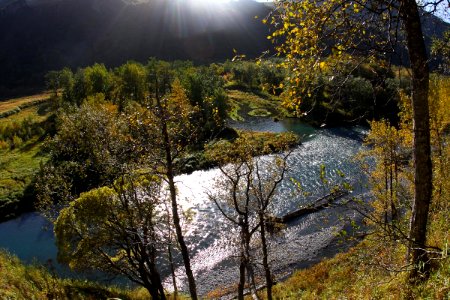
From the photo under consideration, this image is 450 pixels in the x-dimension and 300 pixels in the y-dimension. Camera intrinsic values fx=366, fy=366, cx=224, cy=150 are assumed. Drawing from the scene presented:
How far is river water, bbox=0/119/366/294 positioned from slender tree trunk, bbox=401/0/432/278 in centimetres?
1786

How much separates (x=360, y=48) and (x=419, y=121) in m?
1.85

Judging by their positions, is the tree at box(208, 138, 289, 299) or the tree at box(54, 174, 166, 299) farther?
the tree at box(54, 174, 166, 299)

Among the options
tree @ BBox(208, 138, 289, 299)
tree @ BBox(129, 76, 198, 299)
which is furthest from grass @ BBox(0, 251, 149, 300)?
tree @ BBox(208, 138, 289, 299)

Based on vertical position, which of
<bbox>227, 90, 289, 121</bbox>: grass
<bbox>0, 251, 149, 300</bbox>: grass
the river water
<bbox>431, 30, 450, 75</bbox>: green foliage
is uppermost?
<bbox>431, 30, 450, 75</bbox>: green foliage

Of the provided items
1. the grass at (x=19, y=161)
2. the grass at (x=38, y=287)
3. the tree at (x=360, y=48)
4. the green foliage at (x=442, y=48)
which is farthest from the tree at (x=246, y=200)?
the grass at (x=19, y=161)

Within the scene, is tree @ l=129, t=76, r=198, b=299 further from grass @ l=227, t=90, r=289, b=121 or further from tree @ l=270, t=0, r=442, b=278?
grass @ l=227, t=90, r=289, b=121

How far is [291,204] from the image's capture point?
44.1 meters

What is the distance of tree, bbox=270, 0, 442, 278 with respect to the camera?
6.69m

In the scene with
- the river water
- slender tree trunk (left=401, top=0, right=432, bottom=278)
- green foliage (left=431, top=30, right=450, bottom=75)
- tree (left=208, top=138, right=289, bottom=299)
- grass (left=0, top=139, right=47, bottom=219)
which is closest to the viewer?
green foliage (left=431, top=30, right=450, bottom=75)

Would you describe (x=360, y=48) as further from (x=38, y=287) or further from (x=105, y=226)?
(x=38, y=287)

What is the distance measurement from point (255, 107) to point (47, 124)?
185 ft

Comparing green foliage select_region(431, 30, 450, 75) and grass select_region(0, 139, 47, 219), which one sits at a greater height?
green foliage select_region(431, 30, 450, 75)

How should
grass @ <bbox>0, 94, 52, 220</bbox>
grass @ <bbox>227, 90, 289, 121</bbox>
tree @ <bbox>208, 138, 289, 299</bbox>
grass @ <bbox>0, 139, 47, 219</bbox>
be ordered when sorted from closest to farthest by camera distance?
tree @ <bbox>208, 138, 289, 299</bbox> < grass @ <bbox>0, 139, 47, 219</bbox> < grass @ <bbox>0, 94, 52, 220</bbox> < grass @ <bbox>227, 90, 289, 121</bbox>

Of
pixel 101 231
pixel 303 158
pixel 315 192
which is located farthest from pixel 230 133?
pixel 101 231
